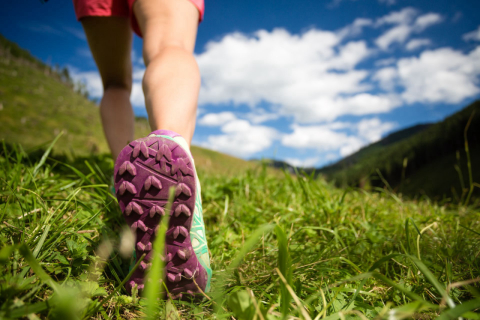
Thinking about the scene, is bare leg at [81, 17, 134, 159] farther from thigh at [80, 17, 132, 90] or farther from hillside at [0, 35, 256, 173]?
hillside at [0, 35, 256, 173]

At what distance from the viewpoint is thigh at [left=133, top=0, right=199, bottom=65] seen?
4.09 ft

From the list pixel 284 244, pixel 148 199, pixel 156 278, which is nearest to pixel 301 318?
pixel 284 244

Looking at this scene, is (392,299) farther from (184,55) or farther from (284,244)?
(184,55)

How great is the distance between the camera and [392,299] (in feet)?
3.25

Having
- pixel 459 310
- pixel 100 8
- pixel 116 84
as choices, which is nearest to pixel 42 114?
pixel 116 84

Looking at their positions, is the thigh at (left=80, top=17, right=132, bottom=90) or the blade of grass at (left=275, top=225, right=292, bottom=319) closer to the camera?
the blade of grass at (left=275, top=225, right=292, bottom=319)

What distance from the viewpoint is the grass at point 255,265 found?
2.10ft

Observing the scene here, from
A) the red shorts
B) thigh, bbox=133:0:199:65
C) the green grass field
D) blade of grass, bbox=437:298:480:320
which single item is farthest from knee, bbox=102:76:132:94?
blade of grass, bbox=437:298:480:320

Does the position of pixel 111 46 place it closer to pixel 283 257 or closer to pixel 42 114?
pixel 283 257

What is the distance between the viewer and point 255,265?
123cm

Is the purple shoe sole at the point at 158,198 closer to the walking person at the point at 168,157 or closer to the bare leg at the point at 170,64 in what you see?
the walking person at the point at 168,157

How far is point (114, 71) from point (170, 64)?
106 cm

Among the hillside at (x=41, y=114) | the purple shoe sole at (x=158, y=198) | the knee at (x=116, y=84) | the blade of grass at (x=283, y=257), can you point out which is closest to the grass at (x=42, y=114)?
the hillside at (x=41, y=114)

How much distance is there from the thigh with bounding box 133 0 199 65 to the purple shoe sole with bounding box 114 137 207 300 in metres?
0.61
